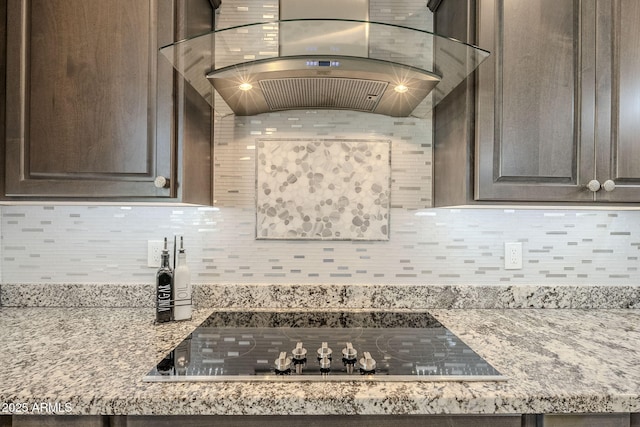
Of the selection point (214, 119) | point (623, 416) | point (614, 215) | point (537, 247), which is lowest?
point (623, 416)

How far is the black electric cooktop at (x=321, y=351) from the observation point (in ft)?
2.96

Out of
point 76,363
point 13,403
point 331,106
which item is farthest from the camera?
point 331,106

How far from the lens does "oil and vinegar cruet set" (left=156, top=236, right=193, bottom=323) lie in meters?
1.31

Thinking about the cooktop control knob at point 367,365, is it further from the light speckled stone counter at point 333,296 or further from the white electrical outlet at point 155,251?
the white electrical outlet at point 155,251

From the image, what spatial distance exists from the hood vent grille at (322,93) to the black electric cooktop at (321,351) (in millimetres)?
810

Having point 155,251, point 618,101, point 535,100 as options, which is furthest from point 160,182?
point 618,101

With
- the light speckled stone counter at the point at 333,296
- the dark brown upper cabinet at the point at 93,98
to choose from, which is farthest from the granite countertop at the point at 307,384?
the dark brown upper cabinet at the point at 93,98

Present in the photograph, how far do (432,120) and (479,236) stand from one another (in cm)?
52

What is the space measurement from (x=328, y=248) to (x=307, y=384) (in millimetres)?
745

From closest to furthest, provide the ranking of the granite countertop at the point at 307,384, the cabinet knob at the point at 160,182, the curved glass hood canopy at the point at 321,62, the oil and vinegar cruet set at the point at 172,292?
the granite countertop at the point at 307,384, the curved glass hood canopy at the point at 321,62, the cabinet knob at the point at 160,182, the oil and vinegar cruet set at the point at 172,292

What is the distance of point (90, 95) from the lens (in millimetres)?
1194

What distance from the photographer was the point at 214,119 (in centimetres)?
156

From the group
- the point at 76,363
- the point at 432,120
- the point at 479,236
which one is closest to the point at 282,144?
the point at 432,120

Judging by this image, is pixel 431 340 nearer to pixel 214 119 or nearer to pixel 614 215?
pixel 614 215
